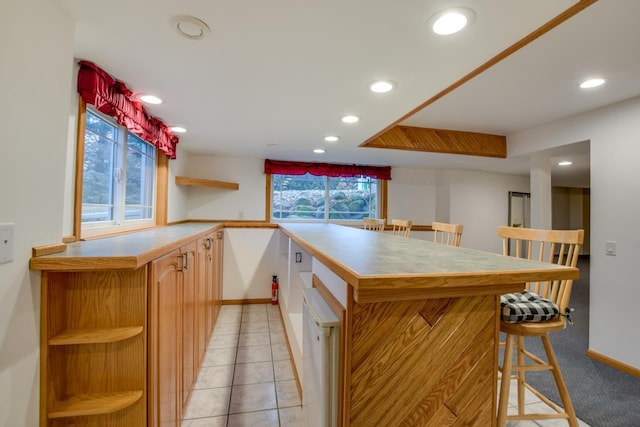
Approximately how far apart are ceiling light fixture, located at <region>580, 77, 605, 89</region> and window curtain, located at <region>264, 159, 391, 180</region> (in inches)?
103

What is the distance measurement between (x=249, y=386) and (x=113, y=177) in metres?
1.77

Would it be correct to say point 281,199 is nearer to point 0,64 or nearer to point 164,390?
point 164,390

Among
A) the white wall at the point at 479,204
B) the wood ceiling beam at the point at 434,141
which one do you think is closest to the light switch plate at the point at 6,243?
the wood ceiling beam at the point at 434,141

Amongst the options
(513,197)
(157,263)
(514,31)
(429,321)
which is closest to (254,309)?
(157,263)

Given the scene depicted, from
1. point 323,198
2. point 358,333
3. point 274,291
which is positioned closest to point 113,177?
point 358,333

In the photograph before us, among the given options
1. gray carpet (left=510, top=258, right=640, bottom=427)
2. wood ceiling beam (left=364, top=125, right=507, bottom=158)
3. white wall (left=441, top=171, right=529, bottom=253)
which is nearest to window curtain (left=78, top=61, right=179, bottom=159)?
wood ceiling beam (left=364, top=125, right=507, bottom=158)

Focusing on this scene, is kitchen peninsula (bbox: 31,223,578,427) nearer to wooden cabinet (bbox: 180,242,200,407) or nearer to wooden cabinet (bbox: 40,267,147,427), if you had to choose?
wooden cabinet (bbox: 40,267,147,427)

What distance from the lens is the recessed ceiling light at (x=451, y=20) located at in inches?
41.9

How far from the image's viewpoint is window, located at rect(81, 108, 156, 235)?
1.71 metres

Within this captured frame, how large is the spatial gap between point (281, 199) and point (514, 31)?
11.6 feet

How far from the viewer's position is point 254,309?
3.55 meters

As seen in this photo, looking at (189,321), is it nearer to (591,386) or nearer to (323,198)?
(591,386)

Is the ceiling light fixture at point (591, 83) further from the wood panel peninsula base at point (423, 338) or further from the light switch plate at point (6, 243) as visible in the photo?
the light switch plate at point (6, 243)

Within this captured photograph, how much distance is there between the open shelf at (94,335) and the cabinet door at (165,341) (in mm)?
81
